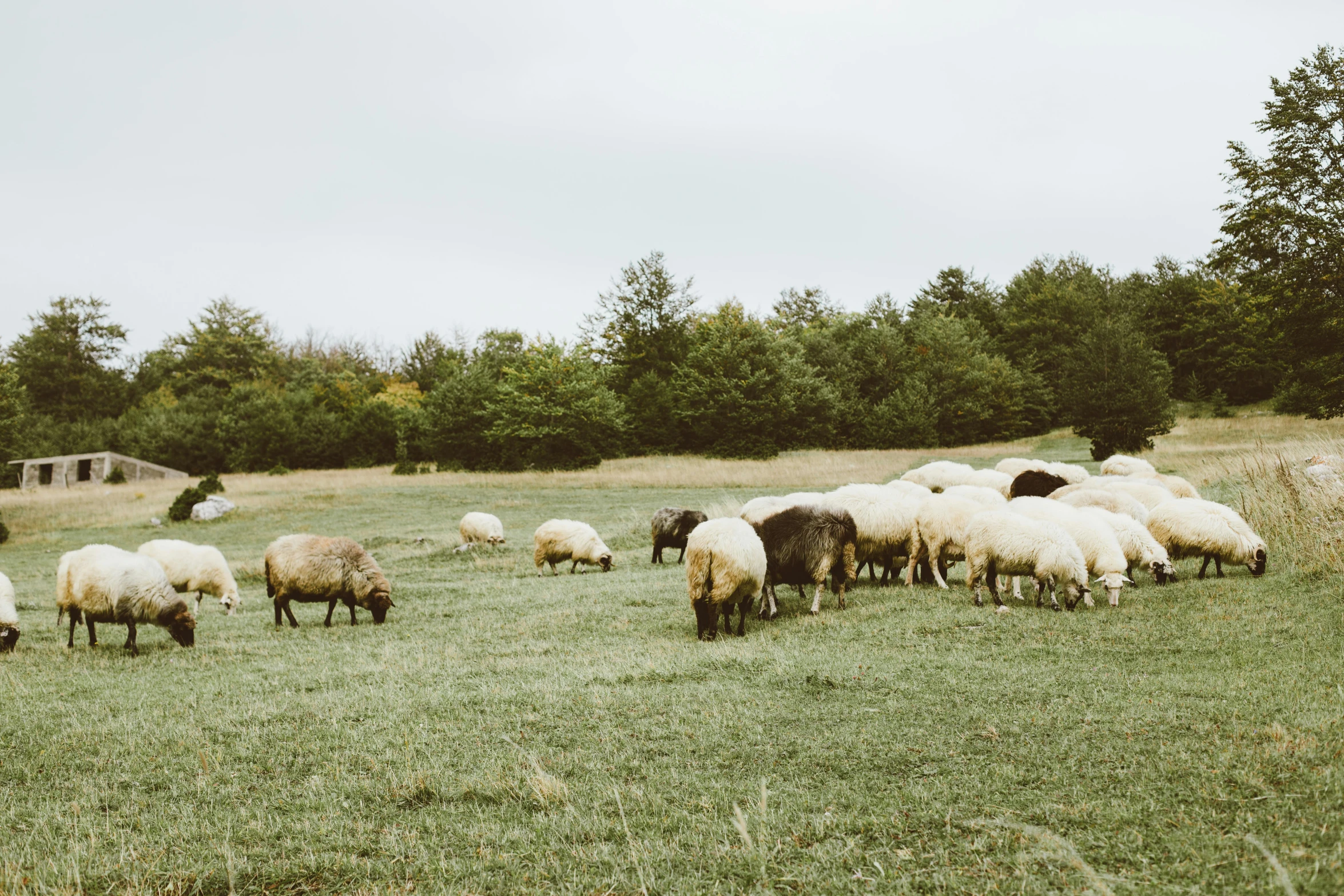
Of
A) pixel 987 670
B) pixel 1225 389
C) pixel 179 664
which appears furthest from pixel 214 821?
pixel 1225 389

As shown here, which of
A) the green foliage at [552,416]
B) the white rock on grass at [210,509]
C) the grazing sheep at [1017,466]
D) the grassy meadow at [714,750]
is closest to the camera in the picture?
the grassy meadow at [714,750]

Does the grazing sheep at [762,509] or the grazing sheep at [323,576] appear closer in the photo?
the grazing sheep at [762,509]

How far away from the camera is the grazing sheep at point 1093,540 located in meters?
9.48

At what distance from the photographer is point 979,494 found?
13.1 metres

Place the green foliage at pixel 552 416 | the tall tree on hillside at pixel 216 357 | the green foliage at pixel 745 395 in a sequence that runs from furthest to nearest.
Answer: the tall tree on hillside at pixel 216 357 < the green foliage at pixel 745 395 < the green foliage at pixel 552 416

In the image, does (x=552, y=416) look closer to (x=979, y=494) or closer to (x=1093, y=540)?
(x=979, y=494)

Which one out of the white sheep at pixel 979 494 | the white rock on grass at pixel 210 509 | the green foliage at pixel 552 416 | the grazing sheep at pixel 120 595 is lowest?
the white rock on grass at pixel 210 509

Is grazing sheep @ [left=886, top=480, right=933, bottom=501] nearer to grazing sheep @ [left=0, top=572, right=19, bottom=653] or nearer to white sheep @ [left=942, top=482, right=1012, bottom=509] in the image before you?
white sheep @ [left=942, top=482, right=1012, bottom=509]

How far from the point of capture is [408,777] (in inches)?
207

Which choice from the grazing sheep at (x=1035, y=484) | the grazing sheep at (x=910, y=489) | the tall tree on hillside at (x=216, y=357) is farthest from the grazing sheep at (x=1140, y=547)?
the tall tree on hillside at (x=216, y=357)

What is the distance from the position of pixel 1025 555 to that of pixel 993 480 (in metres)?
8.60

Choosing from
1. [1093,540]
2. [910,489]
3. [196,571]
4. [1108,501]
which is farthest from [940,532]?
[196,571]

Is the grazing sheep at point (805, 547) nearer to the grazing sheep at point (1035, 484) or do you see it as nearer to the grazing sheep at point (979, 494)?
the grazing sheep at point (979, 494)

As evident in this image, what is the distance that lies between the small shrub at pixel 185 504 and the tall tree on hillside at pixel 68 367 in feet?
154
